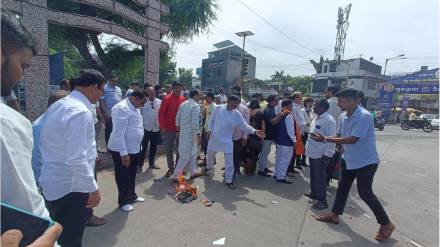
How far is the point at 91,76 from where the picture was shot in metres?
2.50

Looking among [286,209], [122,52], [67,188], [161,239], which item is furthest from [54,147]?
[122,52]

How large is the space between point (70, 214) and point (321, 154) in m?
3.78

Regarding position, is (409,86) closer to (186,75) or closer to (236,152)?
(236,152)

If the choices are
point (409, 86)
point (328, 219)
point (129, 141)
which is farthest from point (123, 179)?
point (409, 86)

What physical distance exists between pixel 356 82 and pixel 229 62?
65.3ft

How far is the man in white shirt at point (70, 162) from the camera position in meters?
2.07

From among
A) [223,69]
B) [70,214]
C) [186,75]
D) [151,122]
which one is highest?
[223,69]

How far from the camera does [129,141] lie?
4.12 m

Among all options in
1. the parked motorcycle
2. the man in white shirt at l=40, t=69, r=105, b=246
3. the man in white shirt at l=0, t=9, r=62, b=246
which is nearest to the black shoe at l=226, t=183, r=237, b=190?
the man in white shirt at l=40, t=69, r=105, b=246

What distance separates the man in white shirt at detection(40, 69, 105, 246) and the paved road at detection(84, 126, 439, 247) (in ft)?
3.46

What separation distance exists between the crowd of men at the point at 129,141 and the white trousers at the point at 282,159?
0.02 meters

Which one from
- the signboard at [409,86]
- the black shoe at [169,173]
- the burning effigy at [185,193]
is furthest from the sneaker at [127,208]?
the signboard at [409,86]

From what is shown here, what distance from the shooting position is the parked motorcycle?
2381cm

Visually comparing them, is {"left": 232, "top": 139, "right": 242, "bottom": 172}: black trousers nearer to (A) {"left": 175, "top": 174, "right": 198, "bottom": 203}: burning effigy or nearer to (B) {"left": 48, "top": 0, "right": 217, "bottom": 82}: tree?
(A) {"left": 175, "top": 174, "right": 198, "bottom": 203}: burning effigy
